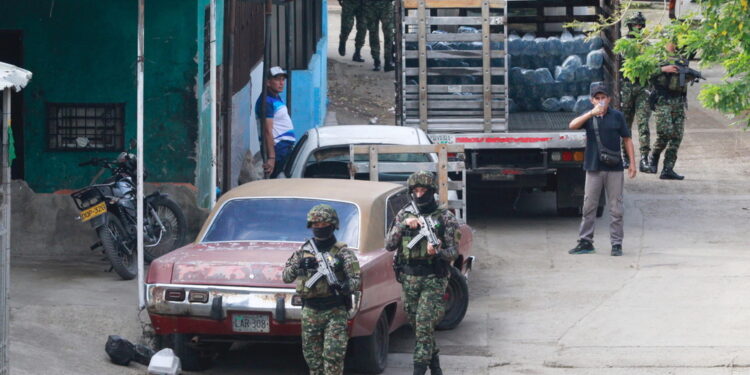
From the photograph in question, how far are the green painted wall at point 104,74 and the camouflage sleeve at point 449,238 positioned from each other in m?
4.32

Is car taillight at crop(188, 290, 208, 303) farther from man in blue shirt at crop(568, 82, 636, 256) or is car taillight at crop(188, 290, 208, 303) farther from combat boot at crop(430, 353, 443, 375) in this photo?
man in blue shirt at crop(568, 82, 636, 256)

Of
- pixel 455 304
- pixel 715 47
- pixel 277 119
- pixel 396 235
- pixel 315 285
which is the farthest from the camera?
pixel 277 119

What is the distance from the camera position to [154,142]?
12070mm

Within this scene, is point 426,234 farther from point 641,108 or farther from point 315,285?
point 641,108

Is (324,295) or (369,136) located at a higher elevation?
(369,136)

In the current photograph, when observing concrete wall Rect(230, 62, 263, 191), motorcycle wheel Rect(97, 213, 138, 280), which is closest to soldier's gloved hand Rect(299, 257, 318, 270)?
motorcycle wheel Rect(97, 213, 138, 280)

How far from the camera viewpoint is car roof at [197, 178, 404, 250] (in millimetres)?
9031

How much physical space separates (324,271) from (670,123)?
11.1 metres

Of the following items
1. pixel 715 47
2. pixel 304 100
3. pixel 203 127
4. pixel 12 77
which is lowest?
pixel 203 127

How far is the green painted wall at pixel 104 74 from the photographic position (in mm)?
11883

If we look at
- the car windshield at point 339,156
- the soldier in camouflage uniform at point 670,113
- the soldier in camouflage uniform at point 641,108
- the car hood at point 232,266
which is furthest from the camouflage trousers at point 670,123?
the car hood at point 232,266

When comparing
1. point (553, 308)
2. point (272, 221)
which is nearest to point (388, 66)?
point (553, 308)

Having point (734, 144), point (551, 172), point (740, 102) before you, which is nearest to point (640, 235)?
point (551, 172)

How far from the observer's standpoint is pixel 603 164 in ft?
42.3
